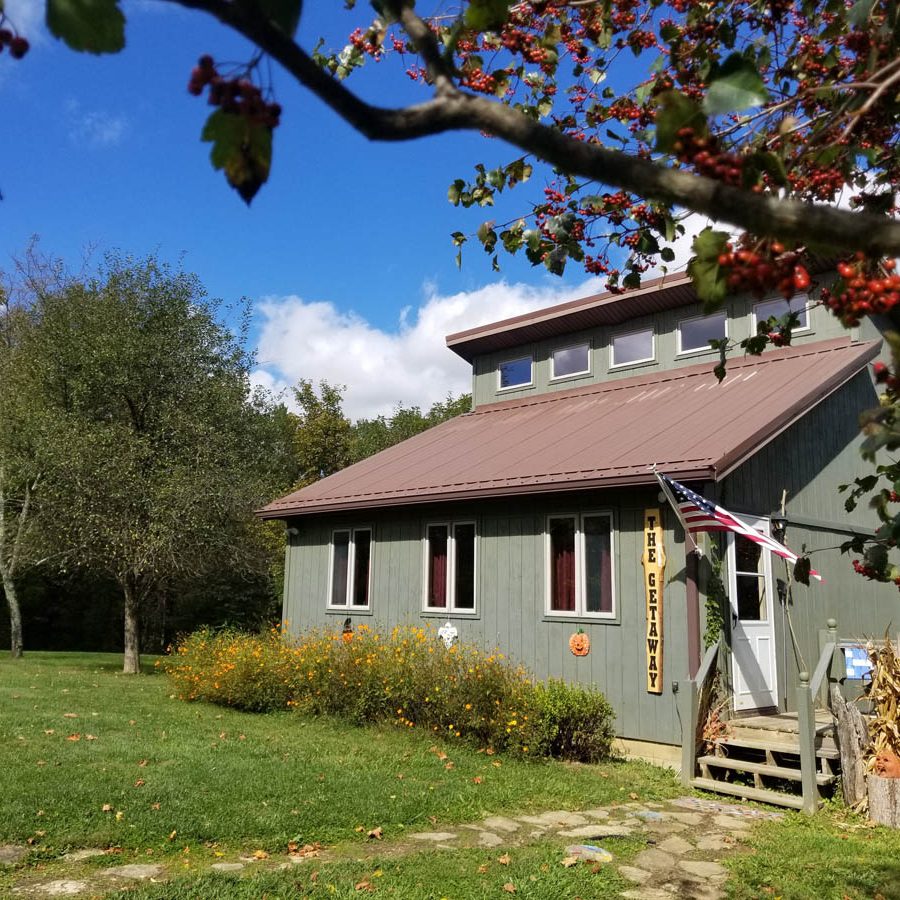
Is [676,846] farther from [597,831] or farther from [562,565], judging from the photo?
[562,565]

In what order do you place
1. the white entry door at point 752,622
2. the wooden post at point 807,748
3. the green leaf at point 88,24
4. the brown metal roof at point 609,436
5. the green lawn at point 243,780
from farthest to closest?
the brown metal roof at point 609,436
the white entry door at point 752,622
the wooden post at point 807,748
the green lawn at point 243,780
the green leaf at point 88,24

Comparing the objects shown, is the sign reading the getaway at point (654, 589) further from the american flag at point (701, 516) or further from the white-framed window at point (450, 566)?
the white-framed window at point (450, 566)

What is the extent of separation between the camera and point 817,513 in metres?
12.5

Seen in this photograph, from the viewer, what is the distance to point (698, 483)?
10312mm

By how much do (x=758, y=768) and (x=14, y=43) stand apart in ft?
28.9

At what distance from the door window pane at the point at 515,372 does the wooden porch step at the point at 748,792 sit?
10.1m

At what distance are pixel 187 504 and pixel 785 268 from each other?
1699 cm

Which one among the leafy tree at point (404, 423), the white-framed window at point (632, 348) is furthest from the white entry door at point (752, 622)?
the leafy tree at point (404, 423)

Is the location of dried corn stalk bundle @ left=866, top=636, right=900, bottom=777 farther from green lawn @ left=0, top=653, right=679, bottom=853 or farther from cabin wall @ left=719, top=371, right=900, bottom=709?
cabin wall @ left=719, top=371, right=900, bottom=709

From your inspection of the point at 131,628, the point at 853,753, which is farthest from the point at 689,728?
the point at 131,628

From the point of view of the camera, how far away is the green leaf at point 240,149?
6.14 ft

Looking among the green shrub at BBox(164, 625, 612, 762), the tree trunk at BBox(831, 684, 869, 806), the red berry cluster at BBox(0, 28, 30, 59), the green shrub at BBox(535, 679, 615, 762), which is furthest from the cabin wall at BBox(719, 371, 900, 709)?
the red berry cluster at BBox(0, 28, 30, 59)

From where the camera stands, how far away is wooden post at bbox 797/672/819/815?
7828 mm

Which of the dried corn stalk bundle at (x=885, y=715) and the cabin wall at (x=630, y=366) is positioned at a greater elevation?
the cabin wall at (x=630, y=366)
